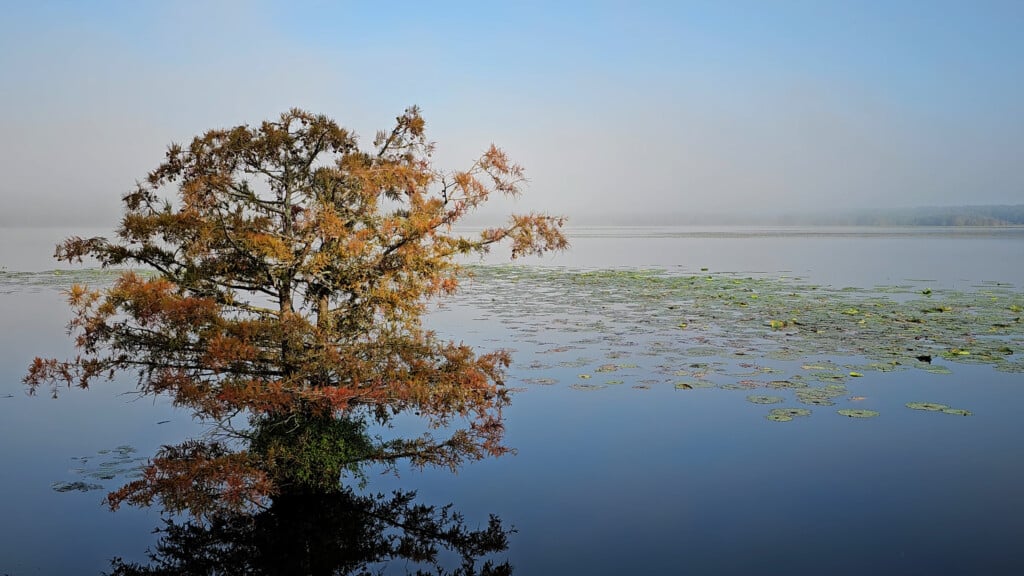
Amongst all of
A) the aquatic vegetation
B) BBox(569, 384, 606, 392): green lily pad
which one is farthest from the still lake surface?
the aquatic vegetation

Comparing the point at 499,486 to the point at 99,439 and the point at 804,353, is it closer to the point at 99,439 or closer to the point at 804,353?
the point at 99,439

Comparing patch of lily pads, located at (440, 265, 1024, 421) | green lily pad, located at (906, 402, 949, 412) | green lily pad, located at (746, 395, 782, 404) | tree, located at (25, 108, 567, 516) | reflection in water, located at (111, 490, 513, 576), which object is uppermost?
tree, located at (25, 108, 567, 516)

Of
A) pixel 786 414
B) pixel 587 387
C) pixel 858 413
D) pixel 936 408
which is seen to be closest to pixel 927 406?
pixel 936 408

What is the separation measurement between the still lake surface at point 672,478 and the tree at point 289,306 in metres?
0.87

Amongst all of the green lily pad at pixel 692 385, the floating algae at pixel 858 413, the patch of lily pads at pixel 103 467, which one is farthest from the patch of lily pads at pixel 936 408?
the patch of lily pads at pixel 103 467

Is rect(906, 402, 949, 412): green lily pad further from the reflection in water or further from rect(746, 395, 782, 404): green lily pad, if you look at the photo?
the reflection in water

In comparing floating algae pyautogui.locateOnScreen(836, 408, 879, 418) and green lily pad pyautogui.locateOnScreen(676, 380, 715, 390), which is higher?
green lily pad pyautogui.locateOnScreen(676, 380, 715, 390)

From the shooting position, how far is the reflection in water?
19.5ft

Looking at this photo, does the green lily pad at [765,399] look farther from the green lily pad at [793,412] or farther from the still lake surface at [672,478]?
the green lily pad at [793,412]

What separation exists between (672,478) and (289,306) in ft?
14.1

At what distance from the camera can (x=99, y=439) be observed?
916 cm

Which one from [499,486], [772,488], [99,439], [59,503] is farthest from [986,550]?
[99,439]

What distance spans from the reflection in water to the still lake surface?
22cm

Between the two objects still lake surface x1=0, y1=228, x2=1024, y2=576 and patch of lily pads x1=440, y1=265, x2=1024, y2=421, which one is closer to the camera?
still lake surface x1=0, y1=228, x2=1024, y2=576
